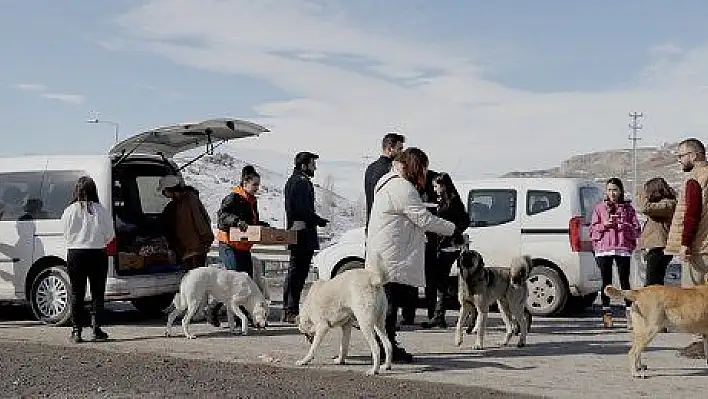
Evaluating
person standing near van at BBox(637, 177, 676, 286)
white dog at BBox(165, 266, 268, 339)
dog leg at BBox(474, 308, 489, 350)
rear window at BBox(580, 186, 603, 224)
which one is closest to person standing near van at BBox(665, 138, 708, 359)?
person standing near van at BBox(637, 177, 676, 286)

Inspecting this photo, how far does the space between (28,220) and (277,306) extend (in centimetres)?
396

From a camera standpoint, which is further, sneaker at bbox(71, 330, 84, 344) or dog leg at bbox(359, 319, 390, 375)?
sneaker at bbox(71, 330, 84, 344)

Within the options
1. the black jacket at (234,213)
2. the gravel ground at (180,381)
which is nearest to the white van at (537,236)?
the black jacket at (234,213)

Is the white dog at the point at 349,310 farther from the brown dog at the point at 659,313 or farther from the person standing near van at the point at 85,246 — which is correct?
the person standing near van at the point at 85,246

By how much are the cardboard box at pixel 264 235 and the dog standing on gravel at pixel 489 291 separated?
90.1 inches

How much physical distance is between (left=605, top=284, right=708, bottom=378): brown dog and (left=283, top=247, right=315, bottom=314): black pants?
4.47 m

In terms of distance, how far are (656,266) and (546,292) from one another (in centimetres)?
258

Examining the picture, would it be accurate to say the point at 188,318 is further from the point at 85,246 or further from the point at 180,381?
the point at 180,381

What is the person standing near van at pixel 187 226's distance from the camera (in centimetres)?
1191

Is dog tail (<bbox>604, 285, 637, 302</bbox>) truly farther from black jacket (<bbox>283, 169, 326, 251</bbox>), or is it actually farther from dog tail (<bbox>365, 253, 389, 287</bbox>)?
black jacket (<bbox>283, 169, 326, 251</bbox>)

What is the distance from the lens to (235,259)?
37.8 feet

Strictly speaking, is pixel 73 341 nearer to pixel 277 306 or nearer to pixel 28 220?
pixel 28 220

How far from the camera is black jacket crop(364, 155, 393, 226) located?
34.2 feet

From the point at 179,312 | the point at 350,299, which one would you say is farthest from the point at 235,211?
the point at 350,299
